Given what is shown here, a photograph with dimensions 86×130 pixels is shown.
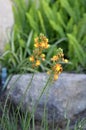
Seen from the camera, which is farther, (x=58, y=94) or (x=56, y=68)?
(x=58, y=94)

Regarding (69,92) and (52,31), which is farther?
(52,31)

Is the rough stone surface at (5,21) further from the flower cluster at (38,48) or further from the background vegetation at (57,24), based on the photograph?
the flower cluster at (38,48)

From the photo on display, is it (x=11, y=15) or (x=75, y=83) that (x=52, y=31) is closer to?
(x=11, y=15)

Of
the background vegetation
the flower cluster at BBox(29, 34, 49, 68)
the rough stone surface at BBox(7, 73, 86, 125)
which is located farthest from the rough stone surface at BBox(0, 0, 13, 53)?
the flower cluster at BBox(29, 34, 49, 68)

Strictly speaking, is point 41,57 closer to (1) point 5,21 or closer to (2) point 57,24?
(2) point 57,24

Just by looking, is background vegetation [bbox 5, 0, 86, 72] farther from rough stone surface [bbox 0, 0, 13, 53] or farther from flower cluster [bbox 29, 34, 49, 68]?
flower cluster [bbox 29, 34, 49, 68]

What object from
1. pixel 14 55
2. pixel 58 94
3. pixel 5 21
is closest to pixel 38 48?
pixel 58 94

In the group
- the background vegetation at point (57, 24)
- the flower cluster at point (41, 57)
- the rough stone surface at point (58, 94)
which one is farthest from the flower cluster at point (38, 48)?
the background vegetation at point (57, 24)

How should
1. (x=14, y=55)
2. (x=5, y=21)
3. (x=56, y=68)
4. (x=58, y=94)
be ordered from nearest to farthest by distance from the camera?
(x=56, y=68)
(x=58, y=94)
(x=14, y=55)
(x=5, y=21)

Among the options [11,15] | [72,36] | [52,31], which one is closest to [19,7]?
[11,15]
